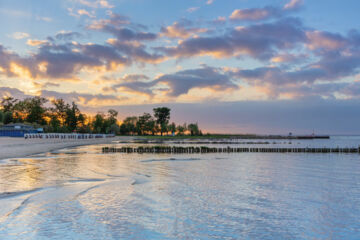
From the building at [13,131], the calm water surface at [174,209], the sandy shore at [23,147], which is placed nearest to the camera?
the calm water surface at [174,209]

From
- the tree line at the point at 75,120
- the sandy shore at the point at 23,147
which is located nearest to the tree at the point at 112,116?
the tree line at the point at 75,120

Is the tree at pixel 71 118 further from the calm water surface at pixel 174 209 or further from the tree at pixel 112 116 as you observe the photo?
the calm water surface at pixel 174 209

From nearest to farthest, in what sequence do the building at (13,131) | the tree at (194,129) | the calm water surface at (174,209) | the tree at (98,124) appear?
the calm water surface at (174,209) → the building at (13,131) → the tree at (98,124) → the tree at (194,129)

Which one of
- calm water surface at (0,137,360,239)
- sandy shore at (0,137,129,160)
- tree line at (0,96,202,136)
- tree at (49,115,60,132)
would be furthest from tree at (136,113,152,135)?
calm water surface at (0,137,360,239)

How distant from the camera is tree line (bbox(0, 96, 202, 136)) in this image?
437 ft

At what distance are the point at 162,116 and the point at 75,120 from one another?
50223 millimetres

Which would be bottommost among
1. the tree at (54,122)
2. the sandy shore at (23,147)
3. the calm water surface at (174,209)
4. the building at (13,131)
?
the calm water surface at (174,209)

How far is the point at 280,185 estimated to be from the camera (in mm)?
19047

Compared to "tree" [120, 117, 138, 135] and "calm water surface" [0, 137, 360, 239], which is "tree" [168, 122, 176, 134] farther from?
"calm water surface" [0, 137, 360, 239]

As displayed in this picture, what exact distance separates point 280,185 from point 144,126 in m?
148

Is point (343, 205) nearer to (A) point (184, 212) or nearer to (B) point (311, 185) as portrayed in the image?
(B) point (311, 185)

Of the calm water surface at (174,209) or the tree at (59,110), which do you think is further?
the tree at (59,110)

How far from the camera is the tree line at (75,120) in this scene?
133 m

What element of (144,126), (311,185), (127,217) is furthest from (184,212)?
(144,126)
